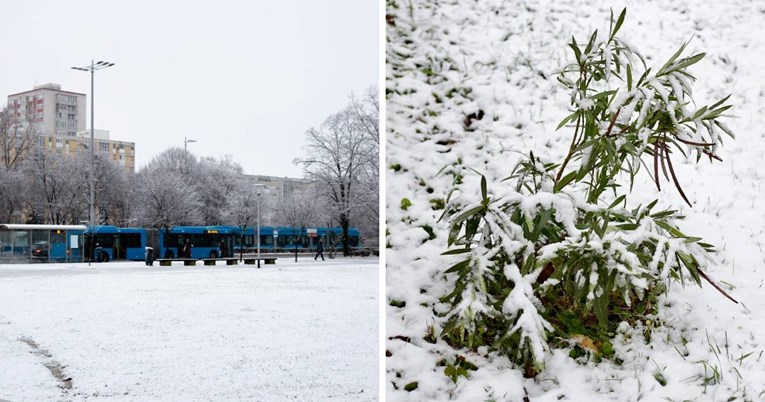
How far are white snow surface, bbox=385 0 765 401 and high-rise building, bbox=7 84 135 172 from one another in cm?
105

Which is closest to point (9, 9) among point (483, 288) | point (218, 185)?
point (218, 185)

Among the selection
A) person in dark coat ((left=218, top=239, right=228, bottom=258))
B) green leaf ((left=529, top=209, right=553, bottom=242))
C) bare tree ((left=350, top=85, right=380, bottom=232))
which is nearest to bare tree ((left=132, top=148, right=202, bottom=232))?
person in dark coat ((left=218, top=239, right=228, bottom=258))

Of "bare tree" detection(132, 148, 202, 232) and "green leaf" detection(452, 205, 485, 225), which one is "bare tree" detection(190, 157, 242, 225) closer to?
"bare tree" detection(132, 148, 202, 232)

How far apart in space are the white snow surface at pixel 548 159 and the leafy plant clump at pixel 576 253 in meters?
0.06

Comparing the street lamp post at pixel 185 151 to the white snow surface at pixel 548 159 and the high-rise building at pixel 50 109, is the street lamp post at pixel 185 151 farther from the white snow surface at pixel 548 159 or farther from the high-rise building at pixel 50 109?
the white snow surface at pixel 548 159

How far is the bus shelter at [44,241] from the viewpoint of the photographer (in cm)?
232

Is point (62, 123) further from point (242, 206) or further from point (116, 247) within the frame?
point (242, 206)

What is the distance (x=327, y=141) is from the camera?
2990 millimetres

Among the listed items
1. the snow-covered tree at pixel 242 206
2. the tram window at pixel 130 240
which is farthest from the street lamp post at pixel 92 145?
the snow-covered tree at pixel 242 206

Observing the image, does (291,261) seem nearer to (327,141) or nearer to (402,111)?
(327,141)

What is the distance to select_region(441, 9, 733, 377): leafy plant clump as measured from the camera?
51.1 inches

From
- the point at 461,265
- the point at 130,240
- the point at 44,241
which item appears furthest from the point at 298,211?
the point at 461,265

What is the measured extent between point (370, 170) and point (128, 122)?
917mm

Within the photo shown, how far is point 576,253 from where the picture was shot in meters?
1.33
